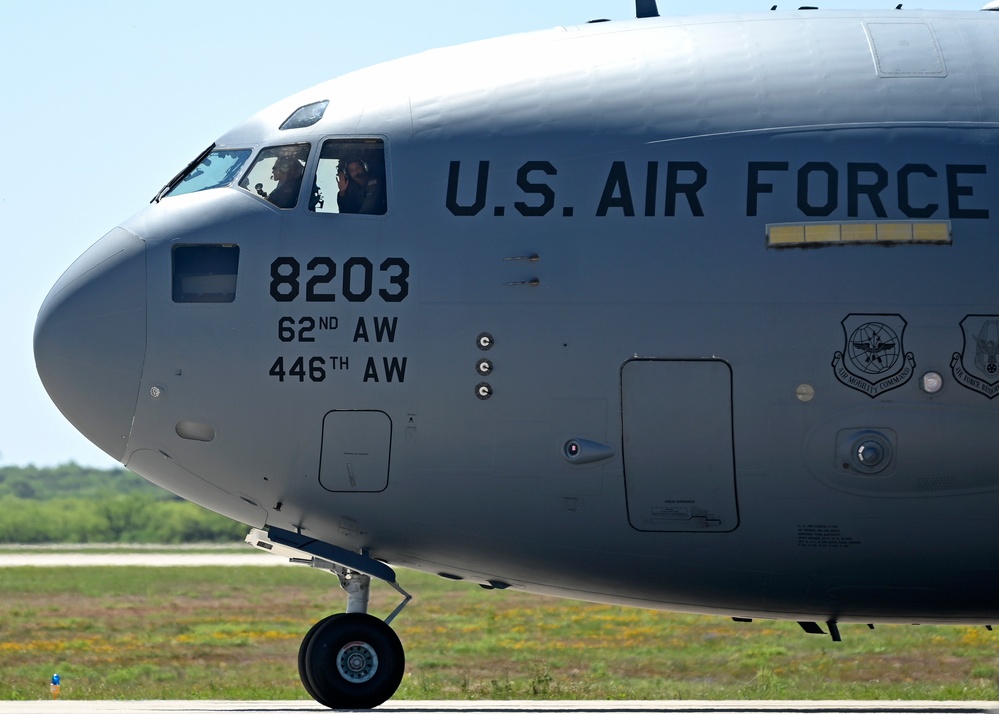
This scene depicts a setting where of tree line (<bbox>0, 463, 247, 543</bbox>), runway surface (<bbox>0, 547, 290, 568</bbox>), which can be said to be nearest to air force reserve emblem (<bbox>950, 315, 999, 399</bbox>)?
runway surface (<bbox>0, 547, 290, 568</bbox>)

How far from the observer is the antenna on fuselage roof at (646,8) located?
1309 cm

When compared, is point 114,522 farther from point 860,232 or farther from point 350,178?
point 860,232

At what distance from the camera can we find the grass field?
1856cm

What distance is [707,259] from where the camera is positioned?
10.9m

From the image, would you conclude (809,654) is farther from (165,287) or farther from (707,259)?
(165,287)

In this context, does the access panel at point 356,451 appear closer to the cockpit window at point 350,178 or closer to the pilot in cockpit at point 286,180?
the cockpit window at point 350,178

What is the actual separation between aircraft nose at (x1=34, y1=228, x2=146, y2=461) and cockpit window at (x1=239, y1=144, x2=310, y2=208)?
109 cm

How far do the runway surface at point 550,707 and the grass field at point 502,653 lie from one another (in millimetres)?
1545

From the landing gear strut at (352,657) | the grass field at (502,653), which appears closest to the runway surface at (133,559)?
the grass field at (502,653)

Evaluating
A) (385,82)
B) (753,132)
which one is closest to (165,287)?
Answer: (385,82)

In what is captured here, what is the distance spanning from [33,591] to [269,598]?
27.1 ft

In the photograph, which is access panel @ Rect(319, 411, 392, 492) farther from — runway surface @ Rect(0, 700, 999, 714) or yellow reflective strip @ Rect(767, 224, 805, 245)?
yellow reflective strip @ Rect(767, 224, 805, 245)

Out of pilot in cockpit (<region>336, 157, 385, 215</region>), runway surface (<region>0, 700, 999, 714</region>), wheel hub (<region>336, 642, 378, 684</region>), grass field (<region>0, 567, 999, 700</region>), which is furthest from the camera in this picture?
grass field (<region>0, 567, 999, 700</region>)

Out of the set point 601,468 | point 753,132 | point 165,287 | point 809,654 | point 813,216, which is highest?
point 753,132
